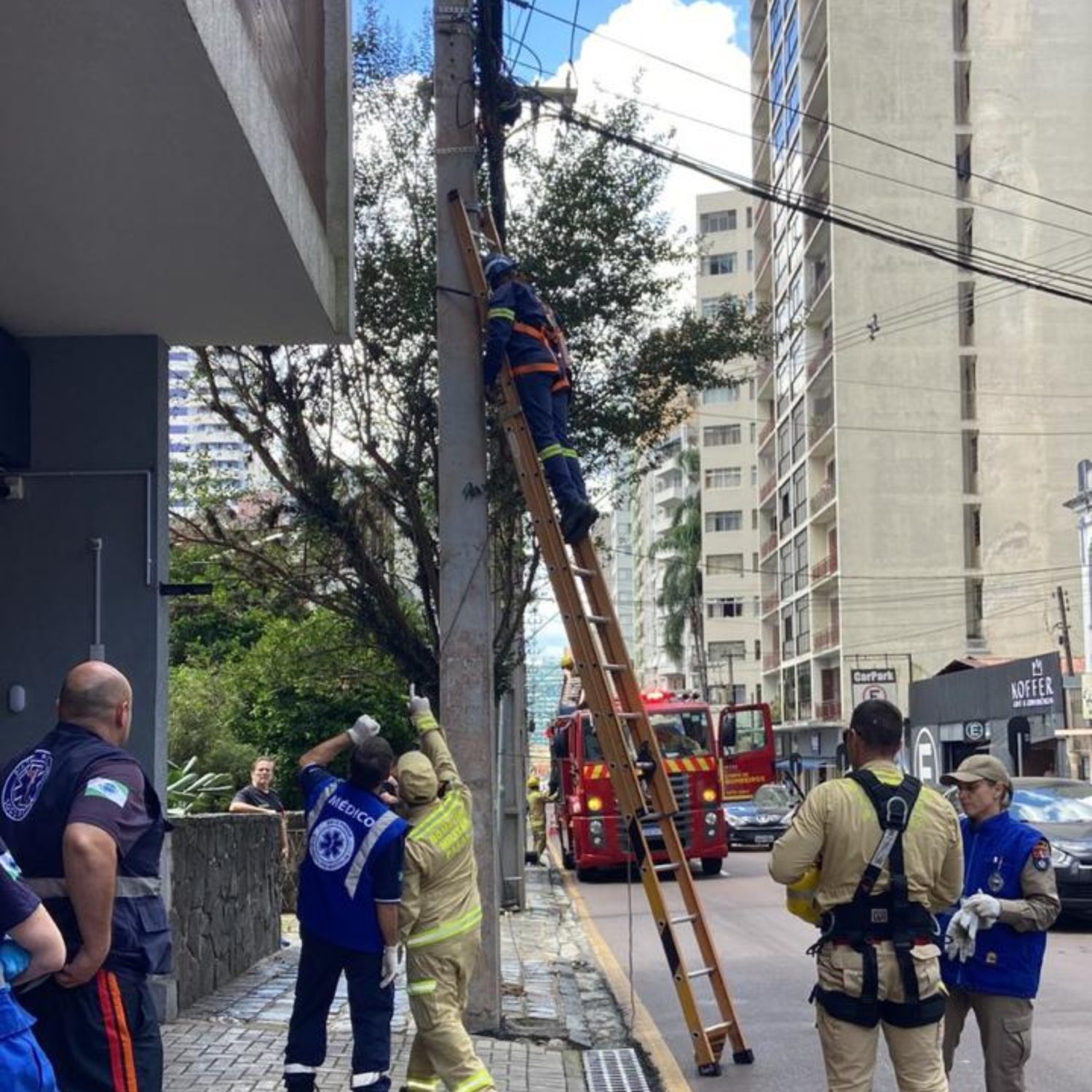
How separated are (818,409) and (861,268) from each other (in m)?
7.03

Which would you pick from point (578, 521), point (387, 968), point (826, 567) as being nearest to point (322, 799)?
point (387, 968)

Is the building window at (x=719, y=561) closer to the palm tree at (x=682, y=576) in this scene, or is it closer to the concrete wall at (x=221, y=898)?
the palm tree at (x=682, y=576)

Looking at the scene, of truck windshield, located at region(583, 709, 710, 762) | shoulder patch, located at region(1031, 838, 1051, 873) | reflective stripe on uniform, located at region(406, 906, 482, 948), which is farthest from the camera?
truck windshield, located at region(583, 709, 710, 762)

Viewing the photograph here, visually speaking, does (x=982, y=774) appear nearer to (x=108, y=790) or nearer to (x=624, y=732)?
(x=624, y=732)

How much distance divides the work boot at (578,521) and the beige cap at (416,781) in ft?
7.75

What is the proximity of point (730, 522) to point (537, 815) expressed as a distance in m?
66.5

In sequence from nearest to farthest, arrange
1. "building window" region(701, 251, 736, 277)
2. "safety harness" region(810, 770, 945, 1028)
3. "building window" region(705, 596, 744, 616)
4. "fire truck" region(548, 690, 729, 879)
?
"safety harness" region(810, 770, 945, 1028), "fire truck" region(548, 690, 729, 879), "building window" region(705, 596, 744, 616), "building window" region(701, 251, 736, 277)

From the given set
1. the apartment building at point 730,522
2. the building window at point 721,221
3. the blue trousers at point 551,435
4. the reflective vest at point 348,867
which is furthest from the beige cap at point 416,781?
the building window at point 721,221

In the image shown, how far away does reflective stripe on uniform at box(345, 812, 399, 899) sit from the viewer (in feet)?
22.4

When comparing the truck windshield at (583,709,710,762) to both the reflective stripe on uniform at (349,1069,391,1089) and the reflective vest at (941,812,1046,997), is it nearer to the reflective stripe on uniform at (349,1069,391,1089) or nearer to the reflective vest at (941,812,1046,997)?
the reflective stripe on uniform at (349,1069,391,1089)

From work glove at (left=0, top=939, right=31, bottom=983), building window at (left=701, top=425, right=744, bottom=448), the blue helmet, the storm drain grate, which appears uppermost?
building window at (left=701, top=425, right=744, bottom=448)

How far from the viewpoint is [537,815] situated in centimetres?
3206

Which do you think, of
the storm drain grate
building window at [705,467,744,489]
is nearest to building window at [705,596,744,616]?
building window at [705,467,744,489]

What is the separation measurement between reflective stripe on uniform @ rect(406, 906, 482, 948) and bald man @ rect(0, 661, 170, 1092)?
2.19m
